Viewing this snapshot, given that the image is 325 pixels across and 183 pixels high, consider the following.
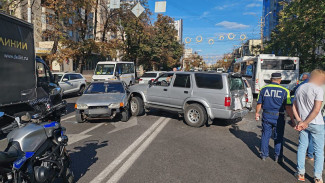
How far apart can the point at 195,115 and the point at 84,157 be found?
3941 millimetres

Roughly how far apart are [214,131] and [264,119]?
2.55 metres

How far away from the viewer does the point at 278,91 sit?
14.6ft

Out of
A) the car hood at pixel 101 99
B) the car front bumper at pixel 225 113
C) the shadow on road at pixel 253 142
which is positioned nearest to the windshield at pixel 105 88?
the car hood at pixel 101 99

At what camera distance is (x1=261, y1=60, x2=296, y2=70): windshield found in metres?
15.6

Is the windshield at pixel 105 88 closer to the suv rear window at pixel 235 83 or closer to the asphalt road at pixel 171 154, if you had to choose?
the asphalt road at pixel 171 154

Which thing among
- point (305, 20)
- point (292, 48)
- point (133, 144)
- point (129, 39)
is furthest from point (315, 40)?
point (129, 39)

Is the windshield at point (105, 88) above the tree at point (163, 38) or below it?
below

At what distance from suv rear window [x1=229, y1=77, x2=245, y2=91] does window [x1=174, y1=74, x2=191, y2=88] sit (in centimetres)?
A: 140

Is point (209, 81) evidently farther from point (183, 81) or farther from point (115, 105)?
point (115, 105)

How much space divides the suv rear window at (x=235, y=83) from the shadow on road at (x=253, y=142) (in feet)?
4.37

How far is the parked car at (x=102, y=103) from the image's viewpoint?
24.0 ft

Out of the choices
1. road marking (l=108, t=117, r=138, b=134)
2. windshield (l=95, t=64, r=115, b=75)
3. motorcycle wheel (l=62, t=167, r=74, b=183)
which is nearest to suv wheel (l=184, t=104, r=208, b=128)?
road marking (l=108, t=117, r=138, b=134)

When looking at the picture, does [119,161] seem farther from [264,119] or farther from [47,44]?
[47,44]

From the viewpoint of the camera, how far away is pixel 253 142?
19.7 feet
